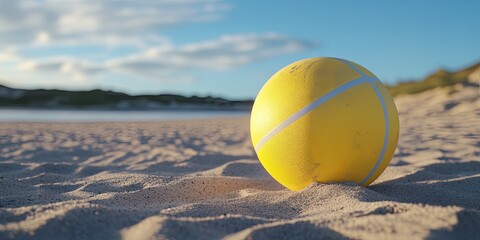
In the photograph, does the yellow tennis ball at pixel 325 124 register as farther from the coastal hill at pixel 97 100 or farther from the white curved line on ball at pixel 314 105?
the coastal hill at pixel 97 100

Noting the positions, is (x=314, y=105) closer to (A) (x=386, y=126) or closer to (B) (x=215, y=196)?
(A) (x=386, y=126)

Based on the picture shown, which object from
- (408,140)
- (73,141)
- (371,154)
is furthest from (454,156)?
(73,141)

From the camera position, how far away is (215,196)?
11.9 ft

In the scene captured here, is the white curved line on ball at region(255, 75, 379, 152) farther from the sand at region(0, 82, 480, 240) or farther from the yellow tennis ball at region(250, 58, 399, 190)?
the sand at region(0, 82, 480, 240)

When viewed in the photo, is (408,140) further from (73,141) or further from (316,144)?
(73,141)

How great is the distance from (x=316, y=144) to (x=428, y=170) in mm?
2197

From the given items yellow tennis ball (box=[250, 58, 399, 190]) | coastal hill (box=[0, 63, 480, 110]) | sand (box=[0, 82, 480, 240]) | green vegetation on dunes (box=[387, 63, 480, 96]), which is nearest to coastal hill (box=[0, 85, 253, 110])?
coastal hill (box=[0, 63, 480, 110])

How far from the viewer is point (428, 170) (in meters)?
4.66

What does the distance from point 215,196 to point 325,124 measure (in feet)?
3.82

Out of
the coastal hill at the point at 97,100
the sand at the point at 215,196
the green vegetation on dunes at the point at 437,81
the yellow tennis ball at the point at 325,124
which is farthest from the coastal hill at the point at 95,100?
the yellow tennis ball at the point at 325,124

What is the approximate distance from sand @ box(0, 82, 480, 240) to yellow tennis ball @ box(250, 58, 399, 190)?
171 mm

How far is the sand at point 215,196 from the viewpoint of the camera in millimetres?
2146

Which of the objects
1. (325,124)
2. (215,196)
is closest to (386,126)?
(325,124)

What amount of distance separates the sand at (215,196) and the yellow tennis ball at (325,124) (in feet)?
0.56
